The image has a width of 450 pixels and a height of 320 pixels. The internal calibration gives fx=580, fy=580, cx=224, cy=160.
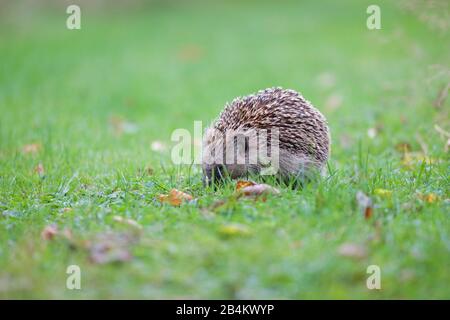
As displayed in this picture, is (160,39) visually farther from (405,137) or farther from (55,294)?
(55,294)

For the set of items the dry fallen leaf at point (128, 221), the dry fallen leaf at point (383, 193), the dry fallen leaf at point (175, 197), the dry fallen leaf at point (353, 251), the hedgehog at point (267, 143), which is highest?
the hedgehog at point (267, 143)

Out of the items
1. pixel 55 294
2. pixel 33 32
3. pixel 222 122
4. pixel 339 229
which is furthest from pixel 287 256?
pixel 33 32

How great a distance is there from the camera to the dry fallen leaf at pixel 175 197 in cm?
556

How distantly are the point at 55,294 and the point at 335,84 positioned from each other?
33.6ft

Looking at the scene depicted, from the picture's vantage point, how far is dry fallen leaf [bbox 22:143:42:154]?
27.0ft

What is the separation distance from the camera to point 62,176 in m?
6.92

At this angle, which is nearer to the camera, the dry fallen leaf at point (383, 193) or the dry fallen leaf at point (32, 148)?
the dry fallen leaf at point (383, 193)

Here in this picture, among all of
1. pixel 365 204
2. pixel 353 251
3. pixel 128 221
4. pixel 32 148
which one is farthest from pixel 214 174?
pixel 32 148

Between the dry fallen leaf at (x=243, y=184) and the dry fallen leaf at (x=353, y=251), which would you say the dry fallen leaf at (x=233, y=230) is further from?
the dry fallen leaf at (x=243, y=184)

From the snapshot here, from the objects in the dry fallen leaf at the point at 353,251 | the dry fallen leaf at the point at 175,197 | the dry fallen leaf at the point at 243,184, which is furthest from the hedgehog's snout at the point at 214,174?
the dry fallen leaf at the point at 353,251

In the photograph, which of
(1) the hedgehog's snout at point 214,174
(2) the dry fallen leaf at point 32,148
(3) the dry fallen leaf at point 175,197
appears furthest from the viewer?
(2) the dry fallen leaf at point 32,148

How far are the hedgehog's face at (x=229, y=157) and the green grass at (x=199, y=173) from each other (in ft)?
1.03

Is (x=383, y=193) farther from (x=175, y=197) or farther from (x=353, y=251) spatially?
(x=175, y=197)

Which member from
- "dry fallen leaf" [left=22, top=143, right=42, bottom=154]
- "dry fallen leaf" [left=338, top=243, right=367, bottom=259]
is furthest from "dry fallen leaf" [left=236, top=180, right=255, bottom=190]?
"dry fallen leaf" [left=22, top=143, right=42, bottom=154]
